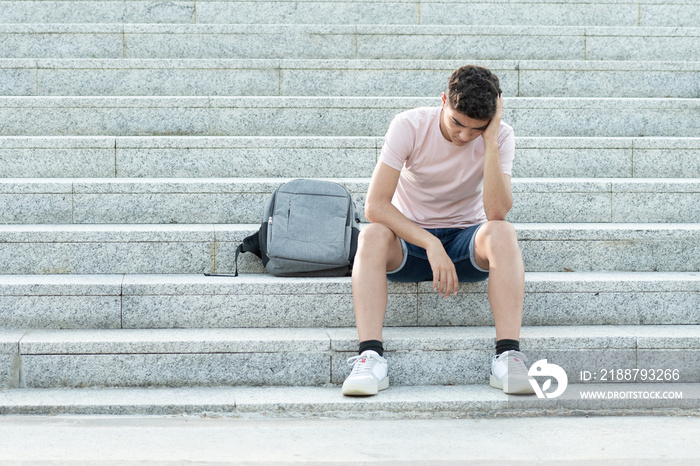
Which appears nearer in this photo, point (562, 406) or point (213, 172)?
point (562, 406)

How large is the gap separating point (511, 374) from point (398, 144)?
1.13 m

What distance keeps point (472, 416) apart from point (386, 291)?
660mm

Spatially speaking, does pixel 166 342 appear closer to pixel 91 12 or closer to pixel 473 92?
pixel 473 92

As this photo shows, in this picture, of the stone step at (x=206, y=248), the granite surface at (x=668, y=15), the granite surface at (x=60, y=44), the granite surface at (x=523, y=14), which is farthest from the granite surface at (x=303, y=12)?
the stone step at (x=206, y=248)

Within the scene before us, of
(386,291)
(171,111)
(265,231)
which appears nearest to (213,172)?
(171,111)

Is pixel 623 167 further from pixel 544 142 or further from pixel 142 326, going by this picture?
pixel 142 326

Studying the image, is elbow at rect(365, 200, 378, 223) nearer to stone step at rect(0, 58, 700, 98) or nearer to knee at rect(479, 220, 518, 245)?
knee at rect(479, 220, 518, 245)

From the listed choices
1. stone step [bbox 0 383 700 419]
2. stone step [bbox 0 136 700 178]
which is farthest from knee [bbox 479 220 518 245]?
stone step [bbox 0 136 700 178]

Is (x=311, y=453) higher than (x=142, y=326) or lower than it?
lower

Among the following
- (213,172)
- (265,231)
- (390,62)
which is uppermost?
(390,62)

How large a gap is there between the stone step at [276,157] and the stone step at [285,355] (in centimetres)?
142

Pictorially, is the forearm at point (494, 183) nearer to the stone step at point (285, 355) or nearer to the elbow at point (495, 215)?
the elbow at point (495, 215)

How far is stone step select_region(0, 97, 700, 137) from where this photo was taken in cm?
516

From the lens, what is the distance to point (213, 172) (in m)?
4.82
